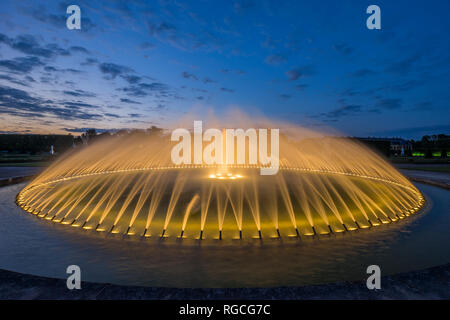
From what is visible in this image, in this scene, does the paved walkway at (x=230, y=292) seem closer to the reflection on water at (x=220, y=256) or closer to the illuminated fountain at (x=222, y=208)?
the reflection on water at (x=220, y=256)

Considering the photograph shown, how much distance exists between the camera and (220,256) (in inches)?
429

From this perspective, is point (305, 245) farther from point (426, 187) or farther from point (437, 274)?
point (426, 187)

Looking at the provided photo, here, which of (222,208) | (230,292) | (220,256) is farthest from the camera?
(222,208)

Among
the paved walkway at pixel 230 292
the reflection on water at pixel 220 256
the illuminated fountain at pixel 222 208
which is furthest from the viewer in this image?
the illuminated fountain at pixel 222 208

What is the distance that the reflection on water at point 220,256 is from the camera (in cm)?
923

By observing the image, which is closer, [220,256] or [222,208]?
[220,256]

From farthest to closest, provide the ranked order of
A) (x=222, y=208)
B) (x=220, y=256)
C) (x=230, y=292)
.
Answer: (x=222, y=208)
(x=220, y=256)
(x=230, y=292)

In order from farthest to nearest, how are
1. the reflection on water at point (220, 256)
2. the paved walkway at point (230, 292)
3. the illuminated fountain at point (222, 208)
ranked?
the illuminated fountain at point (222, 208), the reflection on water at point (220, 256), the paved walkway at point (230, 292)

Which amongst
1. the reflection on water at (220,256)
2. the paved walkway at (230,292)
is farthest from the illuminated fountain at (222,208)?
the paved walkway at (230,292)

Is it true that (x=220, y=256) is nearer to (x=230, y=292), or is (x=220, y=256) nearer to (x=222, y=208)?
(x=230, y=292)

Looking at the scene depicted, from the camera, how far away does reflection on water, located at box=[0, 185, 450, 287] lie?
9234 mm

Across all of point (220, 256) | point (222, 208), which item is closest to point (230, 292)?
point (220, 256)

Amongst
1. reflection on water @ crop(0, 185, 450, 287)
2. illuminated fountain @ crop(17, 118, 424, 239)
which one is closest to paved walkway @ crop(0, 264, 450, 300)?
reflection on water @ crop(0, 185, 450, 287)

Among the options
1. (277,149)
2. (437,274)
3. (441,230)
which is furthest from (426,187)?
(277,149)
